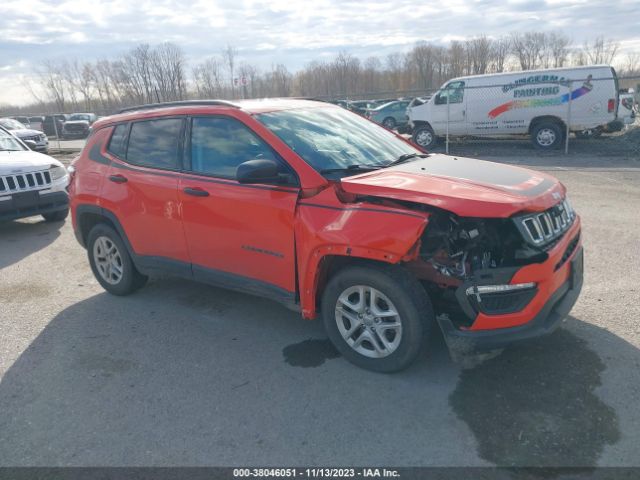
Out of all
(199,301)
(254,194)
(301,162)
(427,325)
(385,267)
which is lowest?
(199,301)

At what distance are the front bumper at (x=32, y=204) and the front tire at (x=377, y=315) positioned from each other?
241 inches

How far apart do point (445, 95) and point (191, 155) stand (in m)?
13.7

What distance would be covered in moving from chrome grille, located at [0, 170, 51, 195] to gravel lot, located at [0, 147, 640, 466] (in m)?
3.30

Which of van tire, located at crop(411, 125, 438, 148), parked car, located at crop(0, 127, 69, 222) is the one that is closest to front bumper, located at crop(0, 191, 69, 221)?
parked car, located at crop(0, 127, 69, 222)

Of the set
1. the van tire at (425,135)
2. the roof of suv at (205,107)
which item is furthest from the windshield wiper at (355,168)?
the van tire at (425,135)

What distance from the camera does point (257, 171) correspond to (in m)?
3.36

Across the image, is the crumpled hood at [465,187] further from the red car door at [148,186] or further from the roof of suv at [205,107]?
the red car door at [148,186]

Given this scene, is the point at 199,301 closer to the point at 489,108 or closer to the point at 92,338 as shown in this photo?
the point at 92,338

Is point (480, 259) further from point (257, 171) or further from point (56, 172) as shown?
point (56, 172)

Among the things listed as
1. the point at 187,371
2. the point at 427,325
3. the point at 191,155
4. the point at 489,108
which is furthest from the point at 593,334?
the point at 489,108

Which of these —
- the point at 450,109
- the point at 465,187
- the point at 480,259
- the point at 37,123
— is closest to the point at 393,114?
the point at 450,109

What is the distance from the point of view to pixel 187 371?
3.65 metres

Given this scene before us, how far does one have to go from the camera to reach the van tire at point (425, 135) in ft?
55.5

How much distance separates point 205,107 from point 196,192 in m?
0.74
